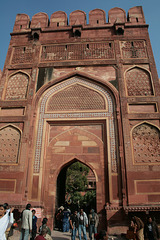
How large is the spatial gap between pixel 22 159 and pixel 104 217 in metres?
3.17

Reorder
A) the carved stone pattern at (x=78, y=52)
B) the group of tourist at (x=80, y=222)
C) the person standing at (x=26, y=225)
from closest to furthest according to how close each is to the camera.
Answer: the person standing at (x=26, y=225)
the group of tourist at (x=80, y=222)
the carved stone pattern at (x=78, y=52)

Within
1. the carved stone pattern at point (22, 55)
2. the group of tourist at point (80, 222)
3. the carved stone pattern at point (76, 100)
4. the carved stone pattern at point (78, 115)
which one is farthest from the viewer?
the carved stone pattern at point (22, 55)

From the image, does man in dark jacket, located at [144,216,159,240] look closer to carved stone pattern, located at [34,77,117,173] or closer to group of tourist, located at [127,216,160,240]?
group of tourist, located at [127,216,160,240]

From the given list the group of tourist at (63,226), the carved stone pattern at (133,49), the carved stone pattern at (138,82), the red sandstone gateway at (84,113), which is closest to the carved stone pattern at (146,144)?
the red sandstone gateway at (84,113)

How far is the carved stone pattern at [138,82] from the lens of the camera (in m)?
7.78

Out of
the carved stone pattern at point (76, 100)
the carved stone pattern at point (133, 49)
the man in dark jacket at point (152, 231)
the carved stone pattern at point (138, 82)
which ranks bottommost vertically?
the man in dark jacket at point (152, 231)

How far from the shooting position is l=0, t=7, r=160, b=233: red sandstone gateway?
636 centimetres

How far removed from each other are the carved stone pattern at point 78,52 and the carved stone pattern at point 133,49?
1.84 feet

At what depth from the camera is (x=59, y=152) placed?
711cm

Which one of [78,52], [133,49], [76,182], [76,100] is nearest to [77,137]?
[76,100]

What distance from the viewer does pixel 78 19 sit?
998cm

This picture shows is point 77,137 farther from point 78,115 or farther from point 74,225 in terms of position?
point 74,225

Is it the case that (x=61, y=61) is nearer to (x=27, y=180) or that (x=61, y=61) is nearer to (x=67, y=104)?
(x=67, y=104)

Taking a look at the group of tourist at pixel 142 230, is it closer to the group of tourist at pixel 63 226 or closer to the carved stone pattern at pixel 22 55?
the group of tourist at pixel 63 226
